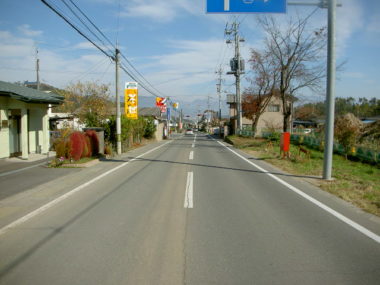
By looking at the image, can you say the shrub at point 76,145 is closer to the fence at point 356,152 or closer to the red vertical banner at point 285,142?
the red vertical banner at point 285,142

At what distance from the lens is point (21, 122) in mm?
15031

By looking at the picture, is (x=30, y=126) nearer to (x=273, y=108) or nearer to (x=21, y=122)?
(x=21, y=122)

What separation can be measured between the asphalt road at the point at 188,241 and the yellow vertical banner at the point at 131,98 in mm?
15459

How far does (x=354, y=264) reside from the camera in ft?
13.6

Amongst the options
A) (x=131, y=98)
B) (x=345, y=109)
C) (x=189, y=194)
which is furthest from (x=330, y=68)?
(x=345, y=109)

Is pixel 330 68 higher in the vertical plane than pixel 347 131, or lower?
higher

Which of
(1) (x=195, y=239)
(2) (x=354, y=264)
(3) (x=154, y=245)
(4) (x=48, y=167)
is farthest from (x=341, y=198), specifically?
(4) (x=48, y=167)

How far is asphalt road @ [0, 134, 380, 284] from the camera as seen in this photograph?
12.6ft

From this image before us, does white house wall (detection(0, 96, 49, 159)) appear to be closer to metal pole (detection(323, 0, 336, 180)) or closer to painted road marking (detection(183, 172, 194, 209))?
painted road marking (detection(183, 172, 194, 209))

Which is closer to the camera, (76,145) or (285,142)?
(76,145)

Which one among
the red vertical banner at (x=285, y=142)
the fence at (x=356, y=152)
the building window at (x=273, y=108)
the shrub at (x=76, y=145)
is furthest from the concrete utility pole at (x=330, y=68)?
the building window at (x=273, y=108)

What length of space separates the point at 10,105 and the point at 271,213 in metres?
14.2

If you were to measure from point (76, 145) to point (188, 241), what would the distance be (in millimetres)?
11005

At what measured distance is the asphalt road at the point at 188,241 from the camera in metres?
3.83
